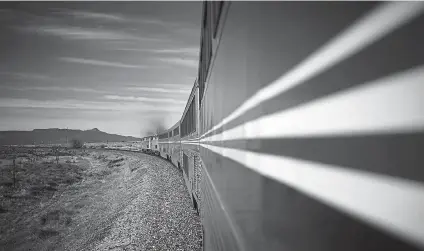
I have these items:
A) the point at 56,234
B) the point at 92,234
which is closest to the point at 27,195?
the point at 56,234

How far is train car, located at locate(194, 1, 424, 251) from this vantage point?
0.49 metres

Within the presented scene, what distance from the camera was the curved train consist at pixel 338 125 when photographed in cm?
49

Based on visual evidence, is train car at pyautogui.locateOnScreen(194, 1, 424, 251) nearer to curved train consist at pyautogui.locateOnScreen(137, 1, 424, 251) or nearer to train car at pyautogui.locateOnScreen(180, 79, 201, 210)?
curved train consist at pyautogui.locateOnScreen(137, 1, 424, 251)

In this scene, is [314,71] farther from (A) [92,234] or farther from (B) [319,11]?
(A) [92,234]

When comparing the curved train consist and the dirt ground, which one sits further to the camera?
the dirt ground

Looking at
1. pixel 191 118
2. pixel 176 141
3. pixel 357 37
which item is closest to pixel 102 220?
pixel 176 141

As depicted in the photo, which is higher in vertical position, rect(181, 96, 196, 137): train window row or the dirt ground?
rect(181, 96, 196, 137): train window row

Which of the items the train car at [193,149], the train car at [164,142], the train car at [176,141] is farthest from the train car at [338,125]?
the train car at [164,142]

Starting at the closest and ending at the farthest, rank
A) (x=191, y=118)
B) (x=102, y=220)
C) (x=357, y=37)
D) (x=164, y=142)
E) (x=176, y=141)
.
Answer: (x=357, y=37) → (x=191, y=118) → (x=102, y=220) → (x=176, y=141) → (x=164, y=142)

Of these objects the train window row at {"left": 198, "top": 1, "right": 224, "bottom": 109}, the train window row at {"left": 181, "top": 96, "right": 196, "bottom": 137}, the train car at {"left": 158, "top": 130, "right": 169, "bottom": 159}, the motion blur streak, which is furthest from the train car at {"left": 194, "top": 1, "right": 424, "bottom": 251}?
the train car at {"left": 158, "top": 130, "right": 169, "bottom": 159}

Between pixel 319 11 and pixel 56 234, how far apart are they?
1251 cm

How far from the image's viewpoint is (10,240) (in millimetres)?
11086

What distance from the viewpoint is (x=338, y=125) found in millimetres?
665

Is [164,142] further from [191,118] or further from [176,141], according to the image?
[191,118]
